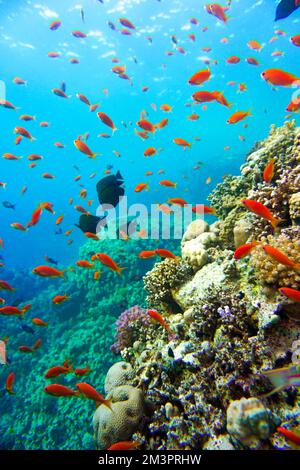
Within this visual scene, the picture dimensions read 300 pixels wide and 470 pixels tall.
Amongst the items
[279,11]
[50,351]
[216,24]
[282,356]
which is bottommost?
[50,351]

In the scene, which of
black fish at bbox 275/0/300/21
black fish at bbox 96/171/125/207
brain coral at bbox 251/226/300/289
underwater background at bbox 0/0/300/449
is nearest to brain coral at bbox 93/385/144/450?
underwater background at bbox 0/0/300/449

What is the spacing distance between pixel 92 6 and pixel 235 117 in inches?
973

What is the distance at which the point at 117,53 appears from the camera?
30.5 metres

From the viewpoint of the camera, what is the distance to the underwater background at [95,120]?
948 centimetres

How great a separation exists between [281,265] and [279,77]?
12.5ft

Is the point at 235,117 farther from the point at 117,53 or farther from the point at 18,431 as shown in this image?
the point at 117,53

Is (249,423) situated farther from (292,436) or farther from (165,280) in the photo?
(165,280)

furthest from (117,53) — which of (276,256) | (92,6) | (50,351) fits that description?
(276,256)

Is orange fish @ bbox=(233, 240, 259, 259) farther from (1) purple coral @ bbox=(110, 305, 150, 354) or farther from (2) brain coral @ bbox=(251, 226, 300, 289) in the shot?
(1) purple coral @ bbox=(110, 305, 150, 354)

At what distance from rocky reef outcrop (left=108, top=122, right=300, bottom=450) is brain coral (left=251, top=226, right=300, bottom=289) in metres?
0.01

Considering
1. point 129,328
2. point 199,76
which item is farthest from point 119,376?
point 199,76

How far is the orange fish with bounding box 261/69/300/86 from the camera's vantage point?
15.4 ft

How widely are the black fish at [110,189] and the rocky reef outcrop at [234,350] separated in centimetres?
227

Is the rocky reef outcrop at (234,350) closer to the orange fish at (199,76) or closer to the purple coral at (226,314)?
the purple coral at (226,314)
